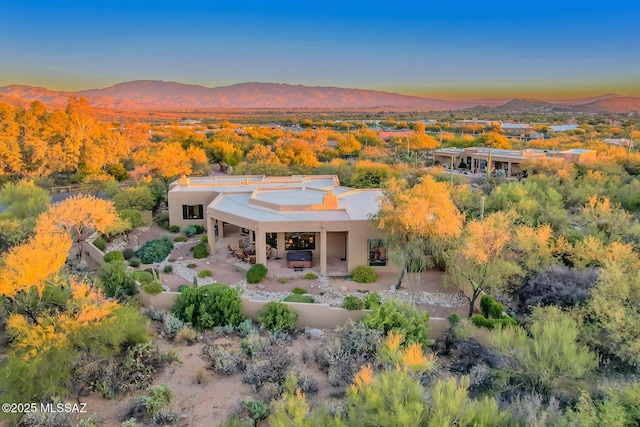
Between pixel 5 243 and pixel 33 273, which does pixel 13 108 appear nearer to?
pixel 5 243

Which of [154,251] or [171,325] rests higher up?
[154,251]

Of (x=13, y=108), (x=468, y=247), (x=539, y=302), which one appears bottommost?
(x=539, y=302)

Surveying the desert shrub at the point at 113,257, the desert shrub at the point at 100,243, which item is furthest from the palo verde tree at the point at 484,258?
the desert shrub at the point at 100,243

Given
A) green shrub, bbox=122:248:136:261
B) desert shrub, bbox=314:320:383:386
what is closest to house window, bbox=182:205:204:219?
green shrub, bbox=122:248:136:261

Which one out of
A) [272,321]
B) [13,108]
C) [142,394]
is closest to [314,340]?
[272,321]

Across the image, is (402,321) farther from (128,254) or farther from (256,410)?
(128,254)

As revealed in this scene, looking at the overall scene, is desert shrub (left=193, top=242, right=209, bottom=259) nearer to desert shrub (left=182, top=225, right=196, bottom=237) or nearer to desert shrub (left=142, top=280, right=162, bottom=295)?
desert shrub (left=182, top=225, right=196, bottom=237)

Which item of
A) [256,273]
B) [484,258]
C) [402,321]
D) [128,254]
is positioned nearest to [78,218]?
[128,254]
